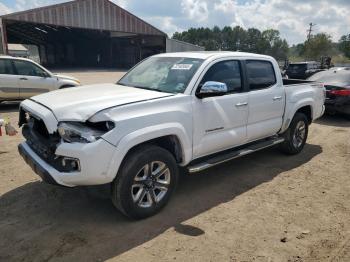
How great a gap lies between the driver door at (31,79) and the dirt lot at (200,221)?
5992mm

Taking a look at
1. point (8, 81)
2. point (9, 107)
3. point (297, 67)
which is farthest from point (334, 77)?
point (297, 67)

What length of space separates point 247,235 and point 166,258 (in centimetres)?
96

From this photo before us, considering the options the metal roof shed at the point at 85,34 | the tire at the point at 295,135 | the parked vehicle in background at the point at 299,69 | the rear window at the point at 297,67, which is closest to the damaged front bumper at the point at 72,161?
the tire at the point at 295,135

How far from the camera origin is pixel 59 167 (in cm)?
346

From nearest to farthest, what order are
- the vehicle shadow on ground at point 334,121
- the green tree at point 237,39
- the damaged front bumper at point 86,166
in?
the damaged front bumper at point 86,166, the vehicle shadow on ground at point 334,121, the green tree at point 237,39

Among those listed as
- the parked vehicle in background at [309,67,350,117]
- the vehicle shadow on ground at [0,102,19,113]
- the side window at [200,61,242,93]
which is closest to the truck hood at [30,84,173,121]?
the side window at [200,61,242,93]

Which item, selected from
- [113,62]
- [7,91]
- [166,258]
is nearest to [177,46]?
[113,62]

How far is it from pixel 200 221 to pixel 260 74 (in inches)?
104

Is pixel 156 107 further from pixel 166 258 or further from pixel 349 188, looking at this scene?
pixel 349 188

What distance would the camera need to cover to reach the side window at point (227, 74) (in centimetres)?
453

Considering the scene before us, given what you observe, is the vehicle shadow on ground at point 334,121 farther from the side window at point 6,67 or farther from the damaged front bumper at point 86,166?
the side window at point 6,67

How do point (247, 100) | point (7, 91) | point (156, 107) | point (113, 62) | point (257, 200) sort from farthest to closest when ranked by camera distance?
point (113, 62)
point (7, 91)
point (247, 100)
point (257, 200)
point (156, 107)

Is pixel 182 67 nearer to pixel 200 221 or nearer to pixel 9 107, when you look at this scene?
pixel 200 221

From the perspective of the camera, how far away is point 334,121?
393 inches
